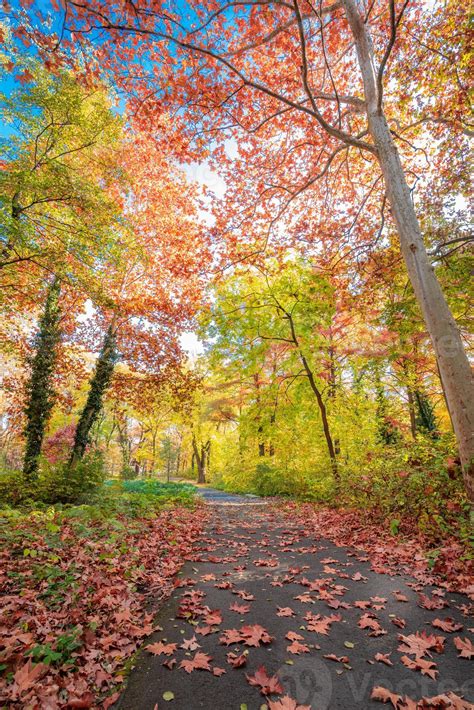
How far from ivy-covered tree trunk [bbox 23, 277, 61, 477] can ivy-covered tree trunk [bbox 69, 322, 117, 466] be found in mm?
1357

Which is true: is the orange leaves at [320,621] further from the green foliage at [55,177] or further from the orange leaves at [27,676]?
the green foliage at [55,177]

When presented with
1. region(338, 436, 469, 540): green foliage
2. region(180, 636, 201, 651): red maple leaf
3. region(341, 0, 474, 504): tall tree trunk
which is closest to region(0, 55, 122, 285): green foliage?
region(341, 0, 474, 504): tall tree trunk

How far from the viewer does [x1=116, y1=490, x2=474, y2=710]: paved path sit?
215 cm

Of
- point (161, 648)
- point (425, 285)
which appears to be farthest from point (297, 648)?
point (425, 285)

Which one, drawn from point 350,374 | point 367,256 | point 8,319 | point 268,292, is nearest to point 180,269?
point 268,292

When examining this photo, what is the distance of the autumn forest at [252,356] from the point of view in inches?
101

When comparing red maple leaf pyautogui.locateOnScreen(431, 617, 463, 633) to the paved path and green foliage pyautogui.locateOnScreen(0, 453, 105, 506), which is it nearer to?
the paved path

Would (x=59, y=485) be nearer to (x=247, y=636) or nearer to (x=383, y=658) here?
(x=247, y=636)

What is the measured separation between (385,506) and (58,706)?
19.5 feet

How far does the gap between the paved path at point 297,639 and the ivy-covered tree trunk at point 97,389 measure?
387 inches

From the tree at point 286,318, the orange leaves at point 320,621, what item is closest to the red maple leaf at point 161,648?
the orange leaves at point 320,621

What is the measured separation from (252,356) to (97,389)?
709 centimetres

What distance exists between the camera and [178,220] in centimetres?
1422

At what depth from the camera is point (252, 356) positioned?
11.4 m
